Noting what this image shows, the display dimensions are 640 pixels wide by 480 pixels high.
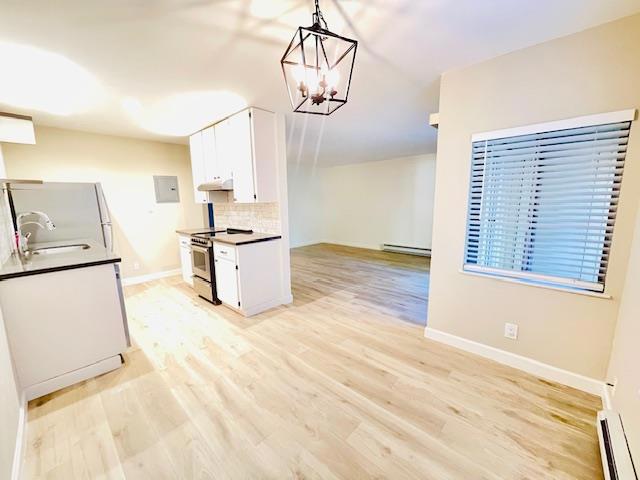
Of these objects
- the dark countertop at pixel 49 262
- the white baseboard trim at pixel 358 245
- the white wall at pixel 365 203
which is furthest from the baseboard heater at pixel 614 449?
the white baseboard trim at pixel 358 245

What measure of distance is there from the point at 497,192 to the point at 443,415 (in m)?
1.72

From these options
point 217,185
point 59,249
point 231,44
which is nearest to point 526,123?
point 231,44

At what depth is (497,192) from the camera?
2080 millimetres

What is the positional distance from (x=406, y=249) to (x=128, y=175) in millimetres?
6007

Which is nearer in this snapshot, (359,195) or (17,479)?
(17,479)

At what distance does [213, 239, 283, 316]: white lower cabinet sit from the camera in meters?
2.98

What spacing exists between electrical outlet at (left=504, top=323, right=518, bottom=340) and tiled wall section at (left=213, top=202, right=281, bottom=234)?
2.56 m

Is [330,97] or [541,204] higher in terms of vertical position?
[330,97]

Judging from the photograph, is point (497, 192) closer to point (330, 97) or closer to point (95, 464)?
point (330, 97)

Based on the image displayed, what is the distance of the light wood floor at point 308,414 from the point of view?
1348 millimetres

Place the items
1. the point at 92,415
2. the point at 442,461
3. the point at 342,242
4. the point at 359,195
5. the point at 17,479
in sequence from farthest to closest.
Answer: the point at 342,242
the point at 359,195
the point at 92,415
the point at 442,461
the point at 17,479

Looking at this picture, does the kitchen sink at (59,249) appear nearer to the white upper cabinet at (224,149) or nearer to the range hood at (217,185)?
the range hood at (217,185)

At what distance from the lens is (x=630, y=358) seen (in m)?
1.39

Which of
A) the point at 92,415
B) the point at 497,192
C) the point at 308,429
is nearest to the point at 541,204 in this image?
the point at 497,192
